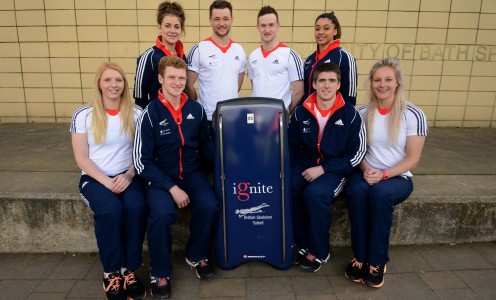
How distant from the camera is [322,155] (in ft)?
8.32

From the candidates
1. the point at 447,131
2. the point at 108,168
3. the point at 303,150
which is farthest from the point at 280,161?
the point at 447,131

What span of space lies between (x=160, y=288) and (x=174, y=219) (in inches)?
16.1

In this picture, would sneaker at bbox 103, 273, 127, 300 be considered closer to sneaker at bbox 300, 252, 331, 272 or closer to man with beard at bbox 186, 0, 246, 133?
sneaker at bbox 300, 252, 331, 272

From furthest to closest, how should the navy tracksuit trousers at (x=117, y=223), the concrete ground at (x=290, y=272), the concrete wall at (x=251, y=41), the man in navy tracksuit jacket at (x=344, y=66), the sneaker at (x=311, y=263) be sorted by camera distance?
the concrete wall at (x=251, y=41)
the man in navy tracksuit jacket at (x=344, y=66)
the sneaker at (x=311, y=263)
the concrete ground at (x=290, y=272)
the navy tracksuit trousers at (x=117, y=223)

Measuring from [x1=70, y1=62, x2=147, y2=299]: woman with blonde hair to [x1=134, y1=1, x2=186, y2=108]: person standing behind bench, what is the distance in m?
0.37

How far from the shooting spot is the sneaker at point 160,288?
87.0 inches

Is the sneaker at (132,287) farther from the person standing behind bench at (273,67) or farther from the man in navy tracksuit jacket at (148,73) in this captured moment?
the person standing behind bench at (273,67)

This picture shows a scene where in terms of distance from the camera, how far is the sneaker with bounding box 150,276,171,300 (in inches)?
87.0

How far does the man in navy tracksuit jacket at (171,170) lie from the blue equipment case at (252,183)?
124 millimetres

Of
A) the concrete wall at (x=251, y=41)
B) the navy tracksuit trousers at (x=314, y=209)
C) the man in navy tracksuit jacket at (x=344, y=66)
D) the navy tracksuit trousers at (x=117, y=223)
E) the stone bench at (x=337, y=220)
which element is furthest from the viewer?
the concrete wall at (x=251, y=41)

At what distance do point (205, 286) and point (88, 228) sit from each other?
101cm

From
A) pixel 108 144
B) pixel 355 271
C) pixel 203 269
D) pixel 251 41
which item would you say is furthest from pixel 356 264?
pixel 251 41

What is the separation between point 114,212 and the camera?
2.14 m

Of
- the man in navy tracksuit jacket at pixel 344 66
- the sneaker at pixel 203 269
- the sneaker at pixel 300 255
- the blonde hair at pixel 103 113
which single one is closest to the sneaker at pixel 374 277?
the sneaker at pixel 300 255
